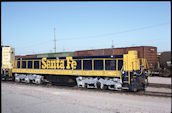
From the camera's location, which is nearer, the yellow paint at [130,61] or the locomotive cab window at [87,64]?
the yellow paint at [130,61]

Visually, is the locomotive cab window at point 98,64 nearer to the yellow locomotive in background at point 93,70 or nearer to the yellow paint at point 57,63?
the yellow locomotive in background at point 93,70

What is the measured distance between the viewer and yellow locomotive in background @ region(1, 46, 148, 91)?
36.1ft

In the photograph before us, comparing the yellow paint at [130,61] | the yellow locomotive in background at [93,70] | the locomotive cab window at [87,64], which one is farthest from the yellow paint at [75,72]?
the yellow paint at [130,61]

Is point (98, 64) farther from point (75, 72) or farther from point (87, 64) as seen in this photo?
point (75, 72)

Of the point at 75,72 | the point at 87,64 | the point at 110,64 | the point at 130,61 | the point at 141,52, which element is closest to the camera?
the point at 130,61

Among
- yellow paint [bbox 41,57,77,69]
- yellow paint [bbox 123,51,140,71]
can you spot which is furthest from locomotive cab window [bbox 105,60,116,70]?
yellow paint [bbox 41,57,77,69]

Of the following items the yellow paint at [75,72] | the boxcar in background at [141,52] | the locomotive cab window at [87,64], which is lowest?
the yellow paint at [75,72]

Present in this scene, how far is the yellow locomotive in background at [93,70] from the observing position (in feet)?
36.1

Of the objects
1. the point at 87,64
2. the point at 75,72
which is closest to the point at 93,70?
the point at 87,64

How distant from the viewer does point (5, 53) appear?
61.4 feet

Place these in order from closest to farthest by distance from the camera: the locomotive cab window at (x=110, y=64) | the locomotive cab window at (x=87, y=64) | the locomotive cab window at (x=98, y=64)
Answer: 1. the locomotive cab window at (x=110, y=64)
2. the locomotive cab window at (x=98, y=64)
3. the locomotive cab window at (x=87, y=64)

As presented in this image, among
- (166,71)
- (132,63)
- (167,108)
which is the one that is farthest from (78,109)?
(166,71)

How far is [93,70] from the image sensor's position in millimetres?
12320

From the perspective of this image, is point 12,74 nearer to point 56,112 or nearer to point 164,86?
point 56,112
